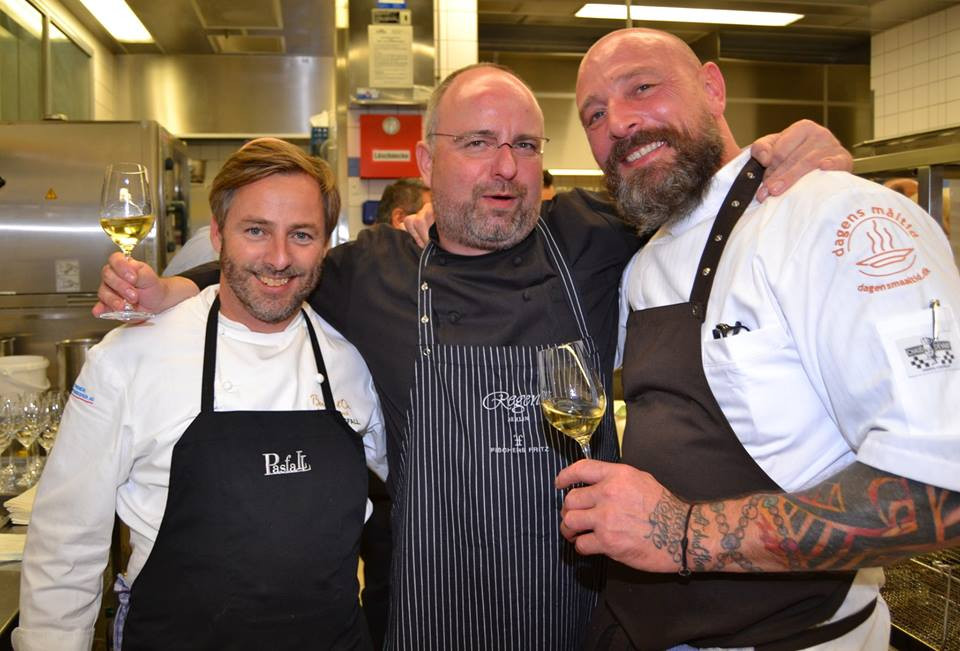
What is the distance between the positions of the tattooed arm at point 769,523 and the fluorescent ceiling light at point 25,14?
16.9ft

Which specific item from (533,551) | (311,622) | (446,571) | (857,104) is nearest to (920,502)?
(533,551)

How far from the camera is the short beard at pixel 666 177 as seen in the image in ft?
5.33

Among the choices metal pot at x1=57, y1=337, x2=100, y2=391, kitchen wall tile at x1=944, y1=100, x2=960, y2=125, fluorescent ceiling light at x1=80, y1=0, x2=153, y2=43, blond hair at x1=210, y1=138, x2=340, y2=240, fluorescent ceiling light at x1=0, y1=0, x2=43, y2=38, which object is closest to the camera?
blond hair at x1=210, y1=138, x2=340, y2=240

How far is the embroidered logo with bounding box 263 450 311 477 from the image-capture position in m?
1.59

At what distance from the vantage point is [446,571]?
5.53 feet

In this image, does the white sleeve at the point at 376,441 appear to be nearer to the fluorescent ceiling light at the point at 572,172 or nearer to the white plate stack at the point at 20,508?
the white plate stack at the point at 20,508

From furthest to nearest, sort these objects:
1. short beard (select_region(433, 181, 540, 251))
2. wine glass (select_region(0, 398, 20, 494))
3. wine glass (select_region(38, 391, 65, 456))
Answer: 1. wine glass (select_region(38, 391, 65, 456))
2. wine glass (select_region(0, 398, 20, 494))
3. short beard (select_region(433, 181, 540, 251))

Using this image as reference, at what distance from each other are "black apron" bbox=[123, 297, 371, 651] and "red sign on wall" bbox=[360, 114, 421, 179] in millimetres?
2800

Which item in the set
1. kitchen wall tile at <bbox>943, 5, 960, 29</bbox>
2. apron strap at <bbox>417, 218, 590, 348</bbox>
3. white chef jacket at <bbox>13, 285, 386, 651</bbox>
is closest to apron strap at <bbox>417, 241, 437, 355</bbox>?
apron strap at <bbox>417, 218, 590, 348</bbox>

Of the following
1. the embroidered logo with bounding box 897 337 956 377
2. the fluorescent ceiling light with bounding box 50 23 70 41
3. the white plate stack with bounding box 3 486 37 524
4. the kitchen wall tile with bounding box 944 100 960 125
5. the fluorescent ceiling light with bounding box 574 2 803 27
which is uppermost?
the fluorescent ceiling light with bounding box 574 2 803 27

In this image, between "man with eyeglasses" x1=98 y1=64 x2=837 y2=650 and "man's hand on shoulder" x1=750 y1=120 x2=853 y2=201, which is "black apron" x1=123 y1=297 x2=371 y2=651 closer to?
"man with eyeglasses" x1=98 y1=64 x2=837 y2=650

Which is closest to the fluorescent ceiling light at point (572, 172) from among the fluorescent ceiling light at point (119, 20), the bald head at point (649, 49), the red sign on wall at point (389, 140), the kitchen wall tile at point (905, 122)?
the kitchen wall tile at point (905, 122)

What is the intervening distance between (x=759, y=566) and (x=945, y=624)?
685 millimetres

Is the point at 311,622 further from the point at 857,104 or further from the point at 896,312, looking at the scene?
the point at 857,104
